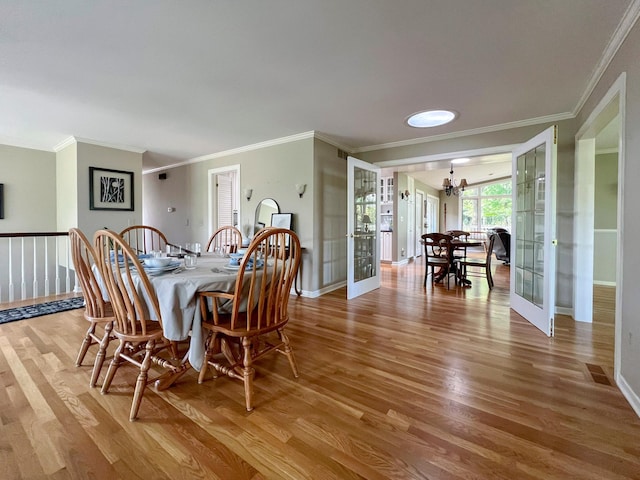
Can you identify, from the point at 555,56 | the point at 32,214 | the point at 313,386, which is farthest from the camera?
the point at 32,214

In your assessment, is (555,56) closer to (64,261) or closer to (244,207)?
(244,207)

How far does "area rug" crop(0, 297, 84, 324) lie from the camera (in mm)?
3096

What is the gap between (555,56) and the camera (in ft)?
7.00

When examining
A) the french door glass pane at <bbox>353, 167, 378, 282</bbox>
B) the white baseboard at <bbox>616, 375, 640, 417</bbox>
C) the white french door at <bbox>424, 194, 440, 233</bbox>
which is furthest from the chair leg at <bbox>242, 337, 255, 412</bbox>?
the white french door at <bbox>424, 194, 440, 233</bbox>

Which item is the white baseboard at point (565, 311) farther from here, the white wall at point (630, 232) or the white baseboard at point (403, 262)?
the white baseboard at point (403, 262)

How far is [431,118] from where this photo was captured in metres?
3.45

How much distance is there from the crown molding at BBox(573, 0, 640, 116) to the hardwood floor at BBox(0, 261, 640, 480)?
2209mm

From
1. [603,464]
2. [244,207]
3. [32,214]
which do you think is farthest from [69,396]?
[32,214]

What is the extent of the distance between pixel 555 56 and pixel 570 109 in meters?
1.35

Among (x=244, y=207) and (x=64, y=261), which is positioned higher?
(x=244, y=207)

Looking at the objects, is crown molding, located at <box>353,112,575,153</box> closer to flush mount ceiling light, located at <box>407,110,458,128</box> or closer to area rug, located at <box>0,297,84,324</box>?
flush mount ceiling light, located at <box>407,110,458,128</box>

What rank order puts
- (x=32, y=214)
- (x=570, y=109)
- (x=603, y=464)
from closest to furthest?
(x=603, y=464) < (x=570, y=109) < (x=32, y=214)

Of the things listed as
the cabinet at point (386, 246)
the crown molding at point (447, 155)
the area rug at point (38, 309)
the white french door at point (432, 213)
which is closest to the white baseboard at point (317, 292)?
the crown molding at point (447, 155)

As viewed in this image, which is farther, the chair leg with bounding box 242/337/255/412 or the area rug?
the area rug
